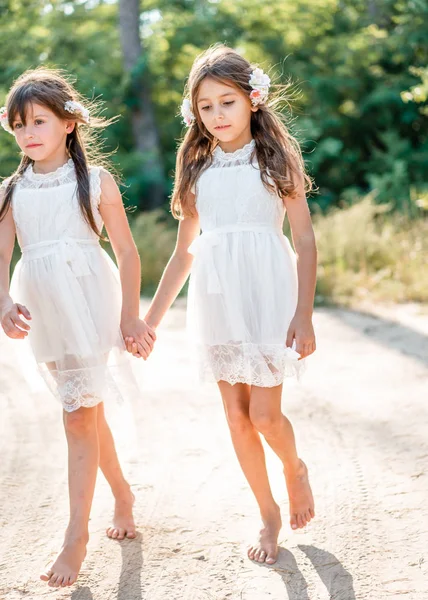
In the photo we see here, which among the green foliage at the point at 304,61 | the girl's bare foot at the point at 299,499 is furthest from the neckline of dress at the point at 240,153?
the green foliage at the point at 304,61

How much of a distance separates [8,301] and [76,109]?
2.49ft

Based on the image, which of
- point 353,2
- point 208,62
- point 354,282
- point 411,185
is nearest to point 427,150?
point 411,185

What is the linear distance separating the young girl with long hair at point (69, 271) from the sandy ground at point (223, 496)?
0.86ft

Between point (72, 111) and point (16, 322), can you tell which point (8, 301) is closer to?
point (16, 322)

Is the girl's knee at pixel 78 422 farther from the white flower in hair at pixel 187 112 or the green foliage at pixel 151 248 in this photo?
the green foliage at pixel 151 248

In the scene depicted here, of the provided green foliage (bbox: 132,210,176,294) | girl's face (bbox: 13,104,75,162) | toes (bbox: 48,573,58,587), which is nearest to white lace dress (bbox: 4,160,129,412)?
girl's face (bbox: 13,104,75,162)

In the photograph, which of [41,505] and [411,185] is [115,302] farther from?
[411,185]

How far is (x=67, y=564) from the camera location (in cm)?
269

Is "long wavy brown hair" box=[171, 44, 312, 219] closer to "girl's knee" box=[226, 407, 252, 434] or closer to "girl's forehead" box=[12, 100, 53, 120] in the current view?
"girl's forehead" box=[12, 100, 53, 120]

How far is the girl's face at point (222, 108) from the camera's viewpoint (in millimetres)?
2883

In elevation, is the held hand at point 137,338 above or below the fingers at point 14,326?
below

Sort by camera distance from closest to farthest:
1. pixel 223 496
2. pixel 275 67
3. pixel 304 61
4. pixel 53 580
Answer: pixel 53 580 < pixel 223 496 < pixel 275 67 < pixel 304 61

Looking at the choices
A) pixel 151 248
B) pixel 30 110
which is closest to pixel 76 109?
pixel 30 110

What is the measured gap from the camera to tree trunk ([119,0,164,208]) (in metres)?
11.8
